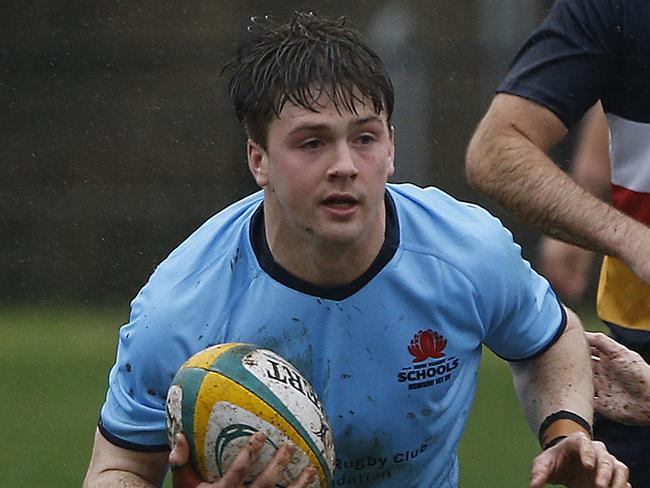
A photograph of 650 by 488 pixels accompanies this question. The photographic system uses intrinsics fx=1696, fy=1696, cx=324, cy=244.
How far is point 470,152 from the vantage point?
15.6 ft

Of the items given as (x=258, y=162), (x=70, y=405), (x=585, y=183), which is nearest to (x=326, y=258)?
(x=258, y=162)

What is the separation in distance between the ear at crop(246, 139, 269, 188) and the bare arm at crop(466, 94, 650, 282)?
730mm

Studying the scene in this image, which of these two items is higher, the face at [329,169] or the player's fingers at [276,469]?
the face at [329,169]

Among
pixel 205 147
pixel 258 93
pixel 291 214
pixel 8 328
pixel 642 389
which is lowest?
pixel 8 328

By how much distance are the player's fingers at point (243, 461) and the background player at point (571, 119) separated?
46.2 inches

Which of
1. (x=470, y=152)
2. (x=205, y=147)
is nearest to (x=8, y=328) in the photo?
(x=205, y=147)

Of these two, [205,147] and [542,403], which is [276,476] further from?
[205,147]

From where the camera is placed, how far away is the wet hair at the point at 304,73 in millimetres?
4086

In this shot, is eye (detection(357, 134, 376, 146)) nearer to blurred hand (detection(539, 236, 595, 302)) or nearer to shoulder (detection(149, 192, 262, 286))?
shoulder (detection(149, 192, 262, 286))

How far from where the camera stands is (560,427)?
4.32 metres

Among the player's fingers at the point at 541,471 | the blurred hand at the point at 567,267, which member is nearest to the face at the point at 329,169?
the player's fingers at the point at 541,471

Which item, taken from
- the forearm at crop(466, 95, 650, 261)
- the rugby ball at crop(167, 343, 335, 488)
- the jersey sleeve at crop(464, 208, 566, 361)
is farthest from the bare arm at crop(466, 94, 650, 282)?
the rugby ball at crop(167, 343, 335, 488)

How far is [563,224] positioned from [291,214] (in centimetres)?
88

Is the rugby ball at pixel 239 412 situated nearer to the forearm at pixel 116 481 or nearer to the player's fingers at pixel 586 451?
the forearm at pixel 116 481
